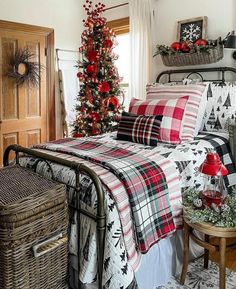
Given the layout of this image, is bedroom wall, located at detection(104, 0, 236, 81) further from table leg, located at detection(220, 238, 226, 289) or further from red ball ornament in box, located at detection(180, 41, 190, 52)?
table leg, located at detection(220, 238, 226, 289)

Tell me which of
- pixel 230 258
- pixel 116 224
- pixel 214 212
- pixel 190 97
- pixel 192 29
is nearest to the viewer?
pixel 116 224

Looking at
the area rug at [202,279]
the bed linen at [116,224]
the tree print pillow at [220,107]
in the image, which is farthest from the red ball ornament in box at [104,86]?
the area rug at [202,279]

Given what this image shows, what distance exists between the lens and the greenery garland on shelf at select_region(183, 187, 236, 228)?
6.12ft

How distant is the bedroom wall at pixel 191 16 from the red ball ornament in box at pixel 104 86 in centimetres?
60

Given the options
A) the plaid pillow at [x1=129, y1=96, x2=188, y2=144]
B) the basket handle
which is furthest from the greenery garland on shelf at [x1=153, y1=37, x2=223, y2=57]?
the basket handle

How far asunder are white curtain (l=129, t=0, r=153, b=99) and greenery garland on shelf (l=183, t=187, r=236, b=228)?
7.73ft

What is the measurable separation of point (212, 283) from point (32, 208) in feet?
4.48

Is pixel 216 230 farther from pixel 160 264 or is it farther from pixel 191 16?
pixel 191 16

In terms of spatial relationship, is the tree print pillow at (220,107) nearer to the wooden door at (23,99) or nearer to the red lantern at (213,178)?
the red lantern at (213,178)

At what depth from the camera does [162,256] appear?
2.09 m

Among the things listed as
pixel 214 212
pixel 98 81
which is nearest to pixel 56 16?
pixel 98 81

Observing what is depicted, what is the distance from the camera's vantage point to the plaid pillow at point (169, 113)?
2635mm

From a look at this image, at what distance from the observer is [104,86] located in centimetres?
393

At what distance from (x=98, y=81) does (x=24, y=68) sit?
115 cm
